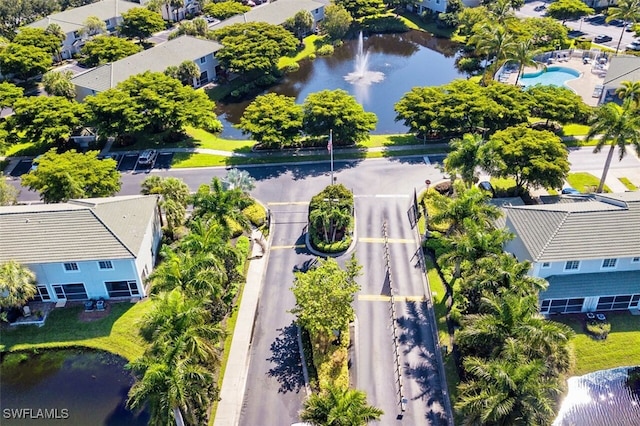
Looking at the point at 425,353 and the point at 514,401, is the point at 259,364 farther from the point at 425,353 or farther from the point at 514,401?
the point at 514,401

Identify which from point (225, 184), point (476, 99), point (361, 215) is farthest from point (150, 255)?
point (476, 99)

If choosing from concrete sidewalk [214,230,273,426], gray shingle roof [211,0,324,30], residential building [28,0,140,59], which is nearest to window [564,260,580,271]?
concrete sidewalk [214,230,273,426]

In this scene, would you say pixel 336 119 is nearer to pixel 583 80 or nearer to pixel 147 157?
pixel 147 157

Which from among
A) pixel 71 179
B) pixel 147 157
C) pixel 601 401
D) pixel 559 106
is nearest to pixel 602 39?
pixel 559 106

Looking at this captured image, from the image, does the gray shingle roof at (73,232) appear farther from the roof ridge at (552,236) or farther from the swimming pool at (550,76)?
the swimming pool at (550,76)

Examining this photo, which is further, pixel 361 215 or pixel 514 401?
pixel 361 215

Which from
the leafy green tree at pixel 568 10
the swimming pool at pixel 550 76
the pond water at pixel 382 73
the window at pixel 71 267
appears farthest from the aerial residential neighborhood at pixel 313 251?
the leafy green tree at pixel 568 10
